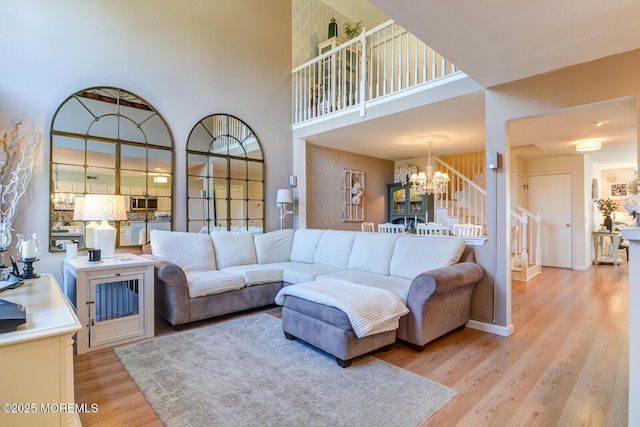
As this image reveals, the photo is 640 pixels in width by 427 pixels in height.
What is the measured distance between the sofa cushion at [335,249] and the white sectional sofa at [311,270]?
13 millimetres

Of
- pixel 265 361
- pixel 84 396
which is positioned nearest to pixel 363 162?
pixel 265 361

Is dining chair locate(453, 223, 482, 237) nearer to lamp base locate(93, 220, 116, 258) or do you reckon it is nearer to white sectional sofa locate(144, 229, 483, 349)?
white sectional sofa locate(144, 229, 483, 349)

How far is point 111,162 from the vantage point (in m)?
3.67

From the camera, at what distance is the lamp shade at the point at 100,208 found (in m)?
2.88

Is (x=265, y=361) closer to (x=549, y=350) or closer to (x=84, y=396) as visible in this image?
(x=84, y=396)

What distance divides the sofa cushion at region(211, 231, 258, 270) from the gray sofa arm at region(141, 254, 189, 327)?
2.92 feet

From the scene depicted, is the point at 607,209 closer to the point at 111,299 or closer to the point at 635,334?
the point at 635,334

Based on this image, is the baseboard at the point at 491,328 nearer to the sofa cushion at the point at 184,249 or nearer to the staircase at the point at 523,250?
the staircase at the point at 523,250

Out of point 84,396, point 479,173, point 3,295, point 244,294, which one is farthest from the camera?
point 479,173

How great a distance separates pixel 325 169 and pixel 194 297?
3.55 m

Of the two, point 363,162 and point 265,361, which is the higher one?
point 363,162

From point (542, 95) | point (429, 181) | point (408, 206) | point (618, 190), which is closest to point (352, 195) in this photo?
point (408, 206)

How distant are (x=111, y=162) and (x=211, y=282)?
1859 millimetres

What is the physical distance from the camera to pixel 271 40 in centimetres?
526
